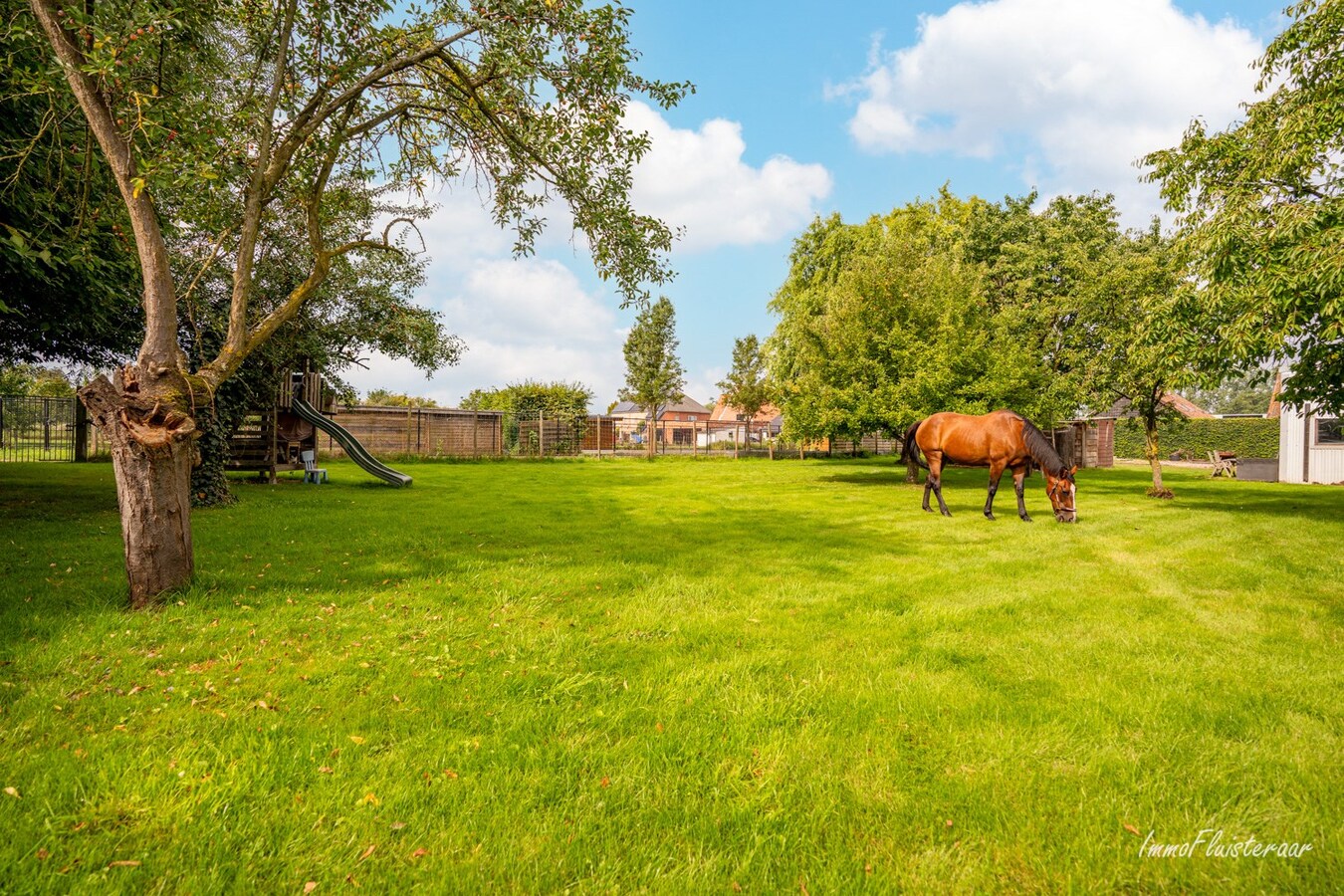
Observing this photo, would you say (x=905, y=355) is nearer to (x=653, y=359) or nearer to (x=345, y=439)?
(x=345, y=439)

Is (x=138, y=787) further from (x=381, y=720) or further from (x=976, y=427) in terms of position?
(x=976, y=427)

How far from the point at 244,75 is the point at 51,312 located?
5.25 meters

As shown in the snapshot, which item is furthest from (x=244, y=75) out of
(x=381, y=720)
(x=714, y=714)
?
(x=714, y=714)

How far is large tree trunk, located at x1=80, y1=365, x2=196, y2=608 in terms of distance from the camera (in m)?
4.62

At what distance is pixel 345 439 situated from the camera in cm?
1596

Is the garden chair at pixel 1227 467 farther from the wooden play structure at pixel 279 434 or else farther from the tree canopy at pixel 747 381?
the wooden play structure at pixel 279 434

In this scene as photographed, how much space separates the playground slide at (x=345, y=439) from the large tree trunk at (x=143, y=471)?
1030 centimetres

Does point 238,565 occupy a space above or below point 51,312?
below

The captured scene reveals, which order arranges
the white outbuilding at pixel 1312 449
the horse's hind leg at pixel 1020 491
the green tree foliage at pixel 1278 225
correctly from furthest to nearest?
1. the white outbuilding at pixel 1312 449
2. the horse's hind leg at pixel 1020 491
3. the green tree foliage at pixel 1278 225

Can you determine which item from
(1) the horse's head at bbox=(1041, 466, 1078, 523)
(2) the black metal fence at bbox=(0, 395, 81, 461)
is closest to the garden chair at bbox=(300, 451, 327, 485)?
(2) the black metal fence at bbox=(0, 395, 81, 461)

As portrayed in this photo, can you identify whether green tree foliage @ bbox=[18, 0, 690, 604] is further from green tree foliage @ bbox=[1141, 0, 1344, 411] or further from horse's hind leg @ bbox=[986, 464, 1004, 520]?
green tree foliage @ bbox=[1141, 0, 1344, 411]

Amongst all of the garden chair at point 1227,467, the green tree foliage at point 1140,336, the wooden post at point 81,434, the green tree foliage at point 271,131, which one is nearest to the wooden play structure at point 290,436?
the green tree foliage at point 271,131

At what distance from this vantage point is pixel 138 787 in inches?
96.3

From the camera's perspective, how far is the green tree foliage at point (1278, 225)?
8492 millimetres
